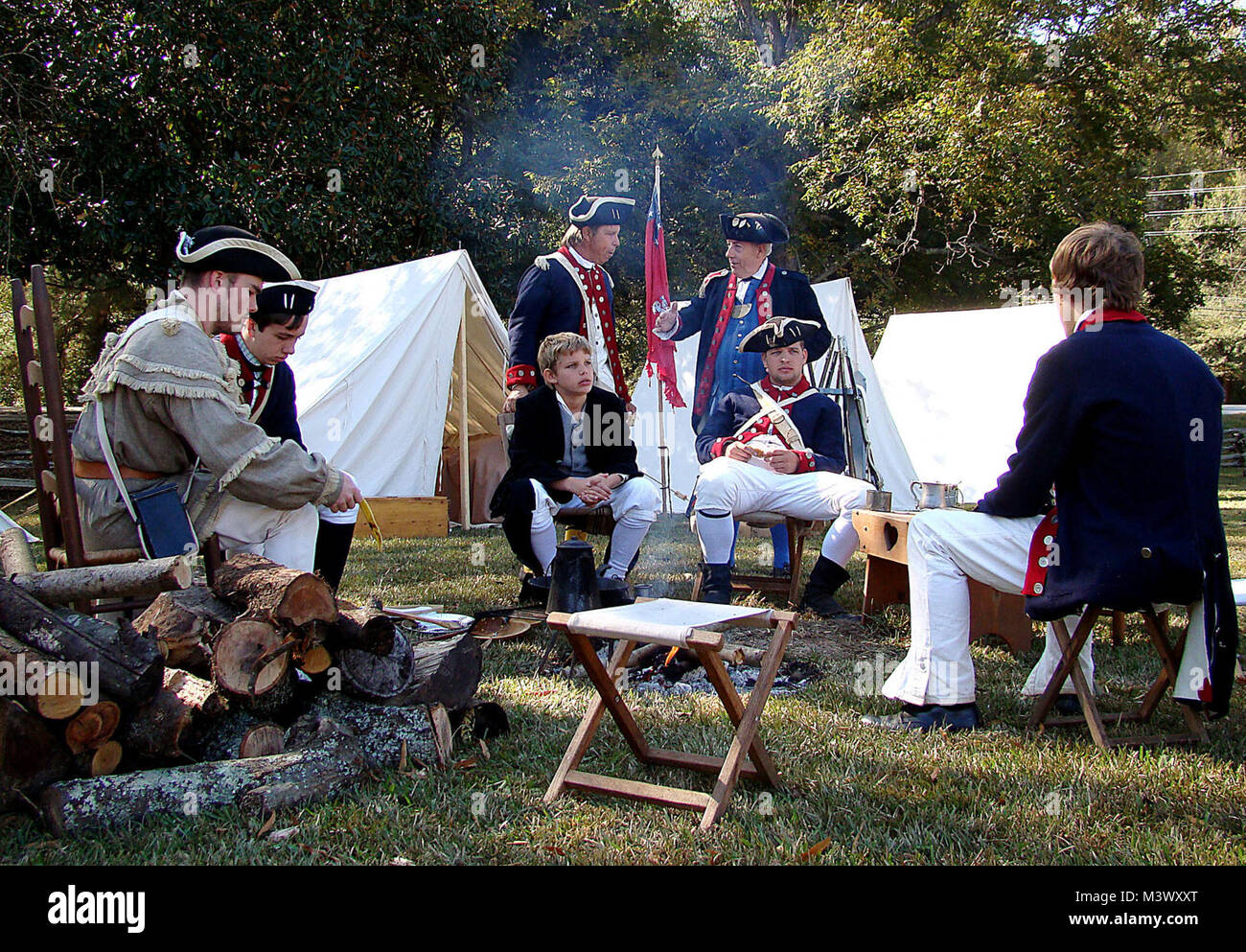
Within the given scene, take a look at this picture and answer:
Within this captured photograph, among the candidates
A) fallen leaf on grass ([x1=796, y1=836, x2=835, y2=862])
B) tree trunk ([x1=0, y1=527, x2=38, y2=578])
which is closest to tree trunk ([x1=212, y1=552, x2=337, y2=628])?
tree trunk ([x1=0, y1=527, x2=38, y2=578])

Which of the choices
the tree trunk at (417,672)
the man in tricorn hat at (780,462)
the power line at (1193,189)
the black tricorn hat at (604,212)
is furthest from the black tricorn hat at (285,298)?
the power line at (1193,189)

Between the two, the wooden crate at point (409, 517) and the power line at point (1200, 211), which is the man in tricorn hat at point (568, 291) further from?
the power line at point (1200, 211)

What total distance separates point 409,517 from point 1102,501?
582cm

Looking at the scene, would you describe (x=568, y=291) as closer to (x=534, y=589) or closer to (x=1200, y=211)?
(x=534, y=589)

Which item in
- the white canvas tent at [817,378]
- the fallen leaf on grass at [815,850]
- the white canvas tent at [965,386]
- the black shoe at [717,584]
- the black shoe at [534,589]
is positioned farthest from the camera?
the white canvas tent at [965,386]

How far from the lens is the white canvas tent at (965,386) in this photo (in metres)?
9.40

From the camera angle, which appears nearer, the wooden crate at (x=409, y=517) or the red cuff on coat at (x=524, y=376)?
the red cuff on coat at (x=524, y=376)

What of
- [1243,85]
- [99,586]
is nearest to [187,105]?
[99,586]

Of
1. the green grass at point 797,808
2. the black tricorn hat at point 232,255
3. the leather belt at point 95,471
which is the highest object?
the black tricorn hat at point 232,255

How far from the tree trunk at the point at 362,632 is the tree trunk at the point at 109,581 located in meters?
0.41

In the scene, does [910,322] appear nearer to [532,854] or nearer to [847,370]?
[847,370]

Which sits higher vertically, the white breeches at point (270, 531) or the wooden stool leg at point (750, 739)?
the white breeches at point (270, 531)

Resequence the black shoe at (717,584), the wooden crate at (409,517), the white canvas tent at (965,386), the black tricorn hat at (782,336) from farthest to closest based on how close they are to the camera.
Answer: the white canvas tent at (965,386) < the wooden crate at (409,517) < the black tricorn hat at (782,336) < the black shoe at (717,584)

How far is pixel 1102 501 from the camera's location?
2.79 meters
